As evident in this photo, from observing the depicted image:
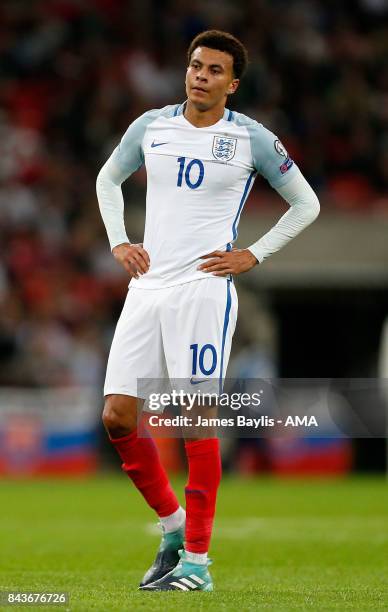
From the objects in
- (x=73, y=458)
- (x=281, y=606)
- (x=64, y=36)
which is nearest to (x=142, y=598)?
(x=281, y=606)

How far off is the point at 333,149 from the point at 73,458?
5282 millimetres

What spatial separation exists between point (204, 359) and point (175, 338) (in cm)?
15

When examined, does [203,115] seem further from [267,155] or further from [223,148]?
[267,155]

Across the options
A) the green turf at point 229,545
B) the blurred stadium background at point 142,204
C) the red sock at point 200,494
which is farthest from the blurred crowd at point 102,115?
the red sock at point 200,494

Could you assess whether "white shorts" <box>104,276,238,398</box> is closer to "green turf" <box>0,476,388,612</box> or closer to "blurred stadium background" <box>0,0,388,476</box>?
"green turf" <box>0,476,388,612</box>

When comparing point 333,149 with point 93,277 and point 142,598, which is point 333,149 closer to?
point 93,277

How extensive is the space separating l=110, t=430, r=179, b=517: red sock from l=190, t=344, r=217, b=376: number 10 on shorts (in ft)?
1.34

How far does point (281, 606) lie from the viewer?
16.9ft

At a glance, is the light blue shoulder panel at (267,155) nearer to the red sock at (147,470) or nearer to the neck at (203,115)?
the neck at (203,115)

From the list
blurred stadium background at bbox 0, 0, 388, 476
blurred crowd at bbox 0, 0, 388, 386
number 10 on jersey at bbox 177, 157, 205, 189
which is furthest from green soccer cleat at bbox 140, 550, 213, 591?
blurred crowd at bbox 0, 0, 388, 386

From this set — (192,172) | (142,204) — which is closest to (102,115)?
(142,204)

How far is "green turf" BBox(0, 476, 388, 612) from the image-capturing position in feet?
18.1

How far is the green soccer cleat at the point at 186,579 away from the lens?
227 inches

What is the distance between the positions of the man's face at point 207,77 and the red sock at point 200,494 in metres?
1.43
